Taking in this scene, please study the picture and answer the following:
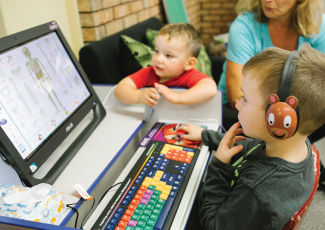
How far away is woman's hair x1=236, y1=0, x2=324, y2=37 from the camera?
138cm

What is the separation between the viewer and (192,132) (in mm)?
945

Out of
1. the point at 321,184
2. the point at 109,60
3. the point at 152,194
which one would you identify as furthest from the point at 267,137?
the point at 321,184

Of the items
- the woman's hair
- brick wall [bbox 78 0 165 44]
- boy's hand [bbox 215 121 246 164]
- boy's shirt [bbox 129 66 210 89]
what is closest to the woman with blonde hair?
the woman's hair

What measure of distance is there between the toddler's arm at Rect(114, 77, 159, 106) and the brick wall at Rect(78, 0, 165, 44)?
2.17 ft

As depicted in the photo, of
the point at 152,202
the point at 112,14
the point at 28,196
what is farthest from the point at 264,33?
the point at 28,196

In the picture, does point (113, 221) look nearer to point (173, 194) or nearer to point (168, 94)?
point (173, 194)

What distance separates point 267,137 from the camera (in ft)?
2.18

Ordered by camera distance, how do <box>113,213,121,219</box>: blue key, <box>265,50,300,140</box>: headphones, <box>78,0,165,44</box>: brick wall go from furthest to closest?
<box>78,0,165,44</box>: brick wall, <box>113,213,121,219</box>: blue key, <box>265,50,300,140</box>: headphones

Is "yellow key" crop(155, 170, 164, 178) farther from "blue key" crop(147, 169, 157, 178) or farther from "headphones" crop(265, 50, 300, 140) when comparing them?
"headphones" crop(265, 50, 300, 140)

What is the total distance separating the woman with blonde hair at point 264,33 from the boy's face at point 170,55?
1.32ft

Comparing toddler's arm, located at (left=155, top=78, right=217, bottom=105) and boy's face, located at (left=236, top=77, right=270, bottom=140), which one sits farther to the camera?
toddler's arm, located at (left=155, top=78, right=217, bottom=105)

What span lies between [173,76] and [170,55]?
0.35 ft

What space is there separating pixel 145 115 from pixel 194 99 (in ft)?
0.65

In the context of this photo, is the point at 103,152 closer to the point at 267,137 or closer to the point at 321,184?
the point at 267,137
